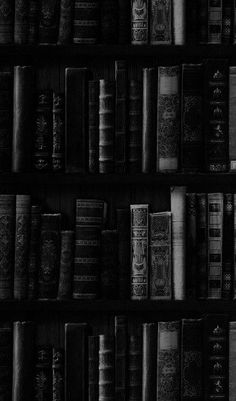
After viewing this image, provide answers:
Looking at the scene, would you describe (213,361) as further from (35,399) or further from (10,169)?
(10,169)

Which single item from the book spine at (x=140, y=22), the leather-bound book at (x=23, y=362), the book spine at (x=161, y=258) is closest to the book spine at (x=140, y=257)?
the book spine at (x=161, y=258)

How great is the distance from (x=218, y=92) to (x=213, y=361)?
0.55 metres

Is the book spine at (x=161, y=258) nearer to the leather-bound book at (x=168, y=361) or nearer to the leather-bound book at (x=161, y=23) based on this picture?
the leather-bound book at (x=168, y=361)

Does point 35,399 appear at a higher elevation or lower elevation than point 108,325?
lower

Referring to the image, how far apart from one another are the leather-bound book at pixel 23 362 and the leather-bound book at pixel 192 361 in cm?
31

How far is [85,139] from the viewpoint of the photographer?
5.56 ft

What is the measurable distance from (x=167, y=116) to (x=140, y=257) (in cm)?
30

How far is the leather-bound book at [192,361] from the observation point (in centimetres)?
167

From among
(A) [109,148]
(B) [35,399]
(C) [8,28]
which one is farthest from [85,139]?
(B) [35,399]

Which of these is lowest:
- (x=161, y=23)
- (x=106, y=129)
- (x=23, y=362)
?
(x=23, y=362)

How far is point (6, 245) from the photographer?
1.68 m

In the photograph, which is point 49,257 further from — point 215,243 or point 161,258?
point 215,243

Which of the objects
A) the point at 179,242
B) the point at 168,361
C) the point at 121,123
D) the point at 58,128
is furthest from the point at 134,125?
the point at 168,361

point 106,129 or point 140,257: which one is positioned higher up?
point 106,129
